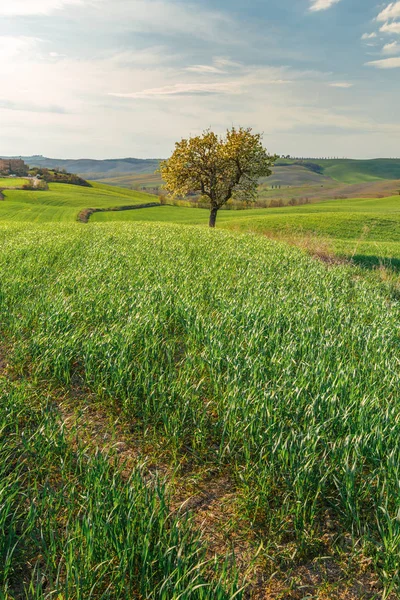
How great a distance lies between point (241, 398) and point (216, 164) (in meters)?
31.7

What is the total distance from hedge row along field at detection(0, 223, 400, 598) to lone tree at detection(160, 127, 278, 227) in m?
25.6

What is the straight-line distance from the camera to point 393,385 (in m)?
4.44

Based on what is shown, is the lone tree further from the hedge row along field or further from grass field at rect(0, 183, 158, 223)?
the hedge row along field

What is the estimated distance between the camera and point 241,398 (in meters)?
4.01

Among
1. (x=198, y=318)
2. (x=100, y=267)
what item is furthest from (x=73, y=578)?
(x=100, y=267)

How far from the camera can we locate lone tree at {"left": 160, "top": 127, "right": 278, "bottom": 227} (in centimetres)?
3250

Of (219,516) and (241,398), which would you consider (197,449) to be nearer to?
(241,398)

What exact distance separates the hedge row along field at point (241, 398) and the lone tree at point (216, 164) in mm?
25601

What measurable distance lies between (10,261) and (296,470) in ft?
36.2

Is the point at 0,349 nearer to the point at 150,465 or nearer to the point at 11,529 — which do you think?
the point at 150,465

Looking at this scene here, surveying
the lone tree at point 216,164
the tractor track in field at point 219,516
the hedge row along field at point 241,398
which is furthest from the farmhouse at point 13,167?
the tractor track in field at point 219,516

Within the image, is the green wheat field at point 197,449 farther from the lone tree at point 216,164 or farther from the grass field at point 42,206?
the grass field at point 42,206

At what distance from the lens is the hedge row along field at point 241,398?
2893 mm

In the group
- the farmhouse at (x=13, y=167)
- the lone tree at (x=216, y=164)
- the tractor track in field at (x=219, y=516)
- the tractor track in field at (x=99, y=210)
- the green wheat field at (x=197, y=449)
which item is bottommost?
the tractor track in field at (x=219, y=516)
